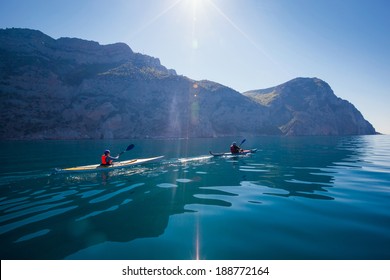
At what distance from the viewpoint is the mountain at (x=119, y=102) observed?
267 feet

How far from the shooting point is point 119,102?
98.6m

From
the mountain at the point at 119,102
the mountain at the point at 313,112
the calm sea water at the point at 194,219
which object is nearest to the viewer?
the calm sea water at the point at 194,219

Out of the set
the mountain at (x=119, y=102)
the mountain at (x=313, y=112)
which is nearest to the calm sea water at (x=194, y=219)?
the mountain at (x=119, y=102)

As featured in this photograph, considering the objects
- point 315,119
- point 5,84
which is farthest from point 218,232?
point 315,119

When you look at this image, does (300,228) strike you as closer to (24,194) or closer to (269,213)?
(269,213)

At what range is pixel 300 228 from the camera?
22.6 ft

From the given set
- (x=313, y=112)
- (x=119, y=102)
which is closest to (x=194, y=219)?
(x=119, y=102)

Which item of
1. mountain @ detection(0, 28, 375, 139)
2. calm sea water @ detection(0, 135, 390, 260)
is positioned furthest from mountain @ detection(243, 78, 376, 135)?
calm sea water @ detection(0, 135, 390, 260)

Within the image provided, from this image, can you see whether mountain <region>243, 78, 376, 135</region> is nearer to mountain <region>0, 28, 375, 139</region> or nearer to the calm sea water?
mountain <region>0, 28, 375, 139</region>

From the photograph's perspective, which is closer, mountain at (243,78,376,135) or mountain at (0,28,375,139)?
mountain at (0,28,375,139)

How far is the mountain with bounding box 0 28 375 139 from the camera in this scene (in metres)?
81.2

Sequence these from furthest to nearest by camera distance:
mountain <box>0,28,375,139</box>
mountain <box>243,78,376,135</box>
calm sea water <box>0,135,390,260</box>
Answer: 1. mountain <box>243,78,376,135</box>
2. mountain <box>0,28,375,139</box>
3. calm sea water <box>0,135,390,260</box>

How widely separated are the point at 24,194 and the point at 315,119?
16701 cm

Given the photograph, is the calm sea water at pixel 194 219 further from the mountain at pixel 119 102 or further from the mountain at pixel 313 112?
the mountain at pixel 313 112
